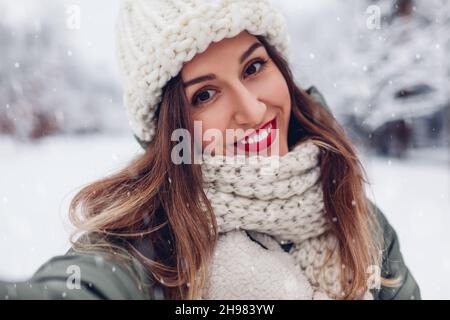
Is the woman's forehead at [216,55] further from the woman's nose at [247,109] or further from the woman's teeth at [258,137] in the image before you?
the woman's teeth at [258,137]

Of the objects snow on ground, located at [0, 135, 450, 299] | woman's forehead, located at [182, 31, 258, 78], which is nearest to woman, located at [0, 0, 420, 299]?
woman's forehead, located at [182, 31, 258, 78]

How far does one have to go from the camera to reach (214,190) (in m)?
1.03

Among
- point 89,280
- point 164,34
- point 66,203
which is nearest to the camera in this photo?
point 89,280

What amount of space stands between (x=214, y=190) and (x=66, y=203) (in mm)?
500

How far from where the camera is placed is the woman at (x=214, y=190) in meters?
0.95

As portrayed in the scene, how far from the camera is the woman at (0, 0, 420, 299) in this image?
0.95 meters

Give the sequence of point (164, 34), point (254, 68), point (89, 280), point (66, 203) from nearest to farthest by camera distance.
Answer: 1. point (89, 280)
2. point (164, 34)
3. point (254, 68)
4. point (66, 203)

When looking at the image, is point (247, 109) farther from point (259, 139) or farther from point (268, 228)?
point (268, 228)

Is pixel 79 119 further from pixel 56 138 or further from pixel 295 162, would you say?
pixel 295 162

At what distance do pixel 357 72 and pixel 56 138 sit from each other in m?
2.71

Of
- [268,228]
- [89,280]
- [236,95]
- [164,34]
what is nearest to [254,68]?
[236,95]

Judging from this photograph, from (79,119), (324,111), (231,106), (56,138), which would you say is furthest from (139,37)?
(79,119)

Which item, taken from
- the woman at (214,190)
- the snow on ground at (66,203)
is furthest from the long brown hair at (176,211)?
the snow on ground at (66,203)

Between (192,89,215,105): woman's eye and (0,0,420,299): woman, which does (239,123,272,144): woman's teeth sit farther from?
(192,89,215,105): woman's eye
